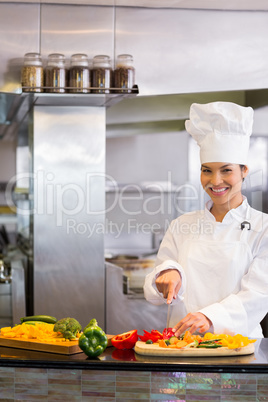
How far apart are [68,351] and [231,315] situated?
66 centimetres

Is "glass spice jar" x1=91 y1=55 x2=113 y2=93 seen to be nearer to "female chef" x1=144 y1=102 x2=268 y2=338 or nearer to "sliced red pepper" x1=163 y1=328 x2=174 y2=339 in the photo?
"female chef" x1=144 y1=102 x2=268 y2=338

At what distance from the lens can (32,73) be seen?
362 cm

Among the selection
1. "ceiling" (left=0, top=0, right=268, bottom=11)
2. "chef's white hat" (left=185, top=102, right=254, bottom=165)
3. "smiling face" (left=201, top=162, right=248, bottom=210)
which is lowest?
"smiling face" (left=201, top=162, right=248, bottom=210)

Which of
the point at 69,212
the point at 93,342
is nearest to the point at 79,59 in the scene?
the point at 69,212

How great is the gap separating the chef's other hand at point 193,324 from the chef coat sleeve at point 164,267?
0.22m

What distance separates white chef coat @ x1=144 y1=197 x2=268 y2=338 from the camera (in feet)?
7.77

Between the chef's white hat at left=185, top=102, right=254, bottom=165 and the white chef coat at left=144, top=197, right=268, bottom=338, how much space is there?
0.74 ft

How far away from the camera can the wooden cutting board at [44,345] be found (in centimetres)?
193

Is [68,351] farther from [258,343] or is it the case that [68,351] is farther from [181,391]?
[258,343]

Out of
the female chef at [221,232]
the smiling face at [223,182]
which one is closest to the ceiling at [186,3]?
the female chef at [221,232]

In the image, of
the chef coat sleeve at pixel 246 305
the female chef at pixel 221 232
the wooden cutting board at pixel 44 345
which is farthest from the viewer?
the female chef at pixel 221 232

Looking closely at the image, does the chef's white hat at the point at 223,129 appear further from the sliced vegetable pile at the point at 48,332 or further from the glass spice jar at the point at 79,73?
the glass spice jar at the point at 79,73

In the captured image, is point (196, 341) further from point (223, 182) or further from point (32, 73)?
point (32, 73)

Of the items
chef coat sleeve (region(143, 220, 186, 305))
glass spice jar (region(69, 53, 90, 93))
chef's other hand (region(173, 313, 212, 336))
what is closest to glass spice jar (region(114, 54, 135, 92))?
glass spice jar (region(69, 53, 90, 93))
